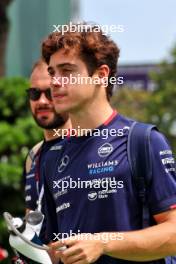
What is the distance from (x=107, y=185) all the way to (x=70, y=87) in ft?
1.34

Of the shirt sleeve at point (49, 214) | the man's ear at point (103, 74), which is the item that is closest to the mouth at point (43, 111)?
the shirt sleeve at point (49, 214)

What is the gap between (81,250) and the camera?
9.48ft

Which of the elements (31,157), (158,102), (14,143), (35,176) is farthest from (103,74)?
(158,102)

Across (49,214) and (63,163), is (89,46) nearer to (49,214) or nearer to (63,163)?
(63,163)

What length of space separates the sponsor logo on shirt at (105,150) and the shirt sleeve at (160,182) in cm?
17

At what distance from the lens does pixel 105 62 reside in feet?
11.0

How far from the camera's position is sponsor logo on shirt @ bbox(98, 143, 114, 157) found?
125 inches

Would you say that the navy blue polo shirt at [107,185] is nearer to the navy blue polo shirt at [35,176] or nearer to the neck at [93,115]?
the neck at [93,115]

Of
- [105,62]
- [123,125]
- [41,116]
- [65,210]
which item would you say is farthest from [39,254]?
[41,116]

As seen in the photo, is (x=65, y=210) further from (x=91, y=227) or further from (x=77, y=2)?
(x=77, y=2)

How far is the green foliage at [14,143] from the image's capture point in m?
8.95

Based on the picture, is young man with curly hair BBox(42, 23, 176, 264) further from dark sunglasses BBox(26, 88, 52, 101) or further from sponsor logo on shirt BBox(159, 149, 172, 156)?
dark sunglasses BBox(26, 88, 52, 101)

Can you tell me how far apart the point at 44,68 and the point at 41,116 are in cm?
26

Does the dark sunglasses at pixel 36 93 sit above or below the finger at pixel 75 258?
above
